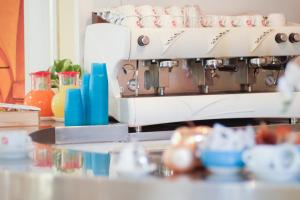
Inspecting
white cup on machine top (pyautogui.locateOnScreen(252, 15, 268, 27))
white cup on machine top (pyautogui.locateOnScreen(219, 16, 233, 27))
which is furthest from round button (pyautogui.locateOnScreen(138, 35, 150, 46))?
white cup on machine top (pyautogui.locateOnScreen(252, 15, 268, 27))

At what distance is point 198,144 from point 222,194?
154mm

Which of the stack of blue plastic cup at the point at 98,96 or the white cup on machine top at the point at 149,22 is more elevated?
the white cup on machine top at the point at 149,22

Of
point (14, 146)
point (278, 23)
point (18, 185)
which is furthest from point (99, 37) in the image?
point (18, 185)

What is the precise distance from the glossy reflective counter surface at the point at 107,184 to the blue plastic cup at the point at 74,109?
50.7 inches

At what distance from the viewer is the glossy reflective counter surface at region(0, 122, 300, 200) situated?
114 cm

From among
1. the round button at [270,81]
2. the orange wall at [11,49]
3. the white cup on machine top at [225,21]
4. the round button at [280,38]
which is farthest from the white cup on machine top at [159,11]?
the orange wall at [11,49]

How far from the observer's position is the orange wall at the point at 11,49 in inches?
221

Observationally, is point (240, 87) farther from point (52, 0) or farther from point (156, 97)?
point (52, 0)

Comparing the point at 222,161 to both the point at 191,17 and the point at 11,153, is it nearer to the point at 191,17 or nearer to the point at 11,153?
the point at 11,153

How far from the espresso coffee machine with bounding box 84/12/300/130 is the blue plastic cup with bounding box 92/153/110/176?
53.5 inches

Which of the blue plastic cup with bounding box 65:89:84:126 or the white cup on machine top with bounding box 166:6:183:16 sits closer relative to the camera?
the blue plastic cup with bounding box 65:89:84:126

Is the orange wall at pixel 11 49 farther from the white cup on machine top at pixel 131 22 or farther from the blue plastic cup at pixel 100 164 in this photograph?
the blue plastic cup at pixel 100 164

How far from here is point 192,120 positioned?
323cm

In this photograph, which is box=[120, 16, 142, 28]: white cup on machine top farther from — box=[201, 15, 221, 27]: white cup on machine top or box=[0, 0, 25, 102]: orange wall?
box=[0, 0, 25, 102]: orange wall
